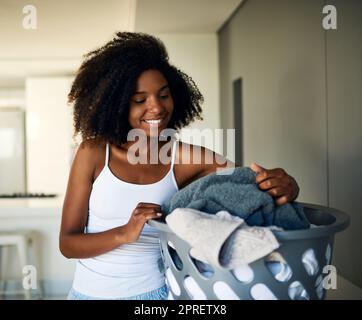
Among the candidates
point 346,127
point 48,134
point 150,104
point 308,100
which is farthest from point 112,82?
point 48,134

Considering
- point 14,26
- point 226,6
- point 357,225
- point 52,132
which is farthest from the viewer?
point 52,132

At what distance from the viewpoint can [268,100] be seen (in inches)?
72.3

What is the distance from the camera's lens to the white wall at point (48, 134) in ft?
14.7

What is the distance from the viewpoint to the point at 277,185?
537 mm

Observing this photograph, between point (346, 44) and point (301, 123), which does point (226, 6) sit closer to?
point (301, 123)

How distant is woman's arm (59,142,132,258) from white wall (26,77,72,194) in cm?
390

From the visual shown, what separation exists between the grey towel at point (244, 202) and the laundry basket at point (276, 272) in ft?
0.15

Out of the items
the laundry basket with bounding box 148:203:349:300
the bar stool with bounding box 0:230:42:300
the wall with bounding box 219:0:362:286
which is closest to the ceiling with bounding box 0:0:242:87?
the wall with bounding box 219:0:362:286

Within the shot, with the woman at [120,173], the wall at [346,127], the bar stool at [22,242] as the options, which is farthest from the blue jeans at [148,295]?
the bar stool at [22,242]

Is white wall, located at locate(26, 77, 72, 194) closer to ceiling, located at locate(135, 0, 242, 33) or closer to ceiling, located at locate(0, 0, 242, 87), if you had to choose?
ceiling, located at locate(0, 0, 242, 87)

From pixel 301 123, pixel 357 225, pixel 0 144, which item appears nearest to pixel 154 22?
pixel 301 123

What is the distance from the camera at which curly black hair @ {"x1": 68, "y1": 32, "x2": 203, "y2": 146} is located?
714 mm

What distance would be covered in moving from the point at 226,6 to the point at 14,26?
1.42 metres

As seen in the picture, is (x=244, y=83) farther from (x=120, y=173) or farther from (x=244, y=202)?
(x=244, y=202)
